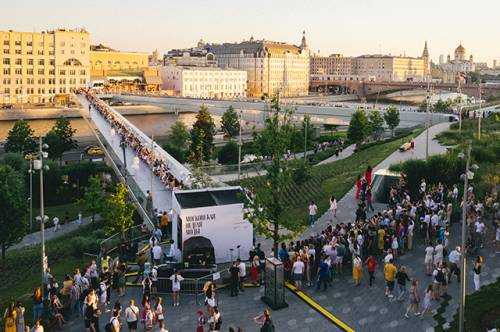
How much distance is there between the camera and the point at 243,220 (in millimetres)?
16172

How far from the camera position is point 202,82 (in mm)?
126312

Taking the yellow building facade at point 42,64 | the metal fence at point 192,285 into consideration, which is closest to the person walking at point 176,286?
the metal fence at point 192,285

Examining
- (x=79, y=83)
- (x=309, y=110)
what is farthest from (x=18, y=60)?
(x=309, y=110)

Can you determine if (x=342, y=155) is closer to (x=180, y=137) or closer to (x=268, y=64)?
(x=180, y=137)

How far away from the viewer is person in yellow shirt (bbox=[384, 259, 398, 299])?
43.4 feet

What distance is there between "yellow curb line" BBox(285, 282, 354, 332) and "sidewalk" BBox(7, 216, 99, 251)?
15.9m

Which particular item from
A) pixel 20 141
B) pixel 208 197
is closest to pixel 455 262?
pixel 208 197

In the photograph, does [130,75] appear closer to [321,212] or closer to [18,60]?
[18,60]

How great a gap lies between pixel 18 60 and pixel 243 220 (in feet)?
325

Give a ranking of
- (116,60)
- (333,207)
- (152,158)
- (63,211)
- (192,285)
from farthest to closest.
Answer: (116,60) < (63,211) < (152,158) < (333,207) < (192,285)

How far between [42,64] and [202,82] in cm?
3341

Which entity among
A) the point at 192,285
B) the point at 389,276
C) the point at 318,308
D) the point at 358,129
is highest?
the point at 358,129

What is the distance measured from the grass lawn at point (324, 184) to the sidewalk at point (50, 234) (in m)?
8.61

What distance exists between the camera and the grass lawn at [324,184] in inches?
956
